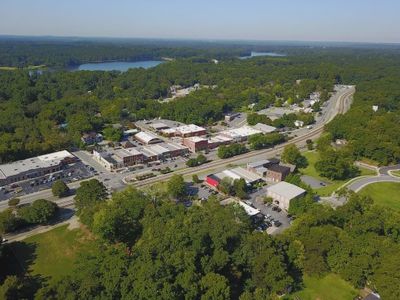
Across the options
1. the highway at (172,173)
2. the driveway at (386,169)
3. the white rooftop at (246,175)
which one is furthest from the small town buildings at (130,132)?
the driveway at (386,169)

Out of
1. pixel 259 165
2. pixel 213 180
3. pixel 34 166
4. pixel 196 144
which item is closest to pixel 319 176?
pixel 259 165

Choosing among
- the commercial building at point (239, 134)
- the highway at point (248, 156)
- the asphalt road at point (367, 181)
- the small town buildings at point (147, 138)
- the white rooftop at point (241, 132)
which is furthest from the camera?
the white rooftop at point (241, 132)

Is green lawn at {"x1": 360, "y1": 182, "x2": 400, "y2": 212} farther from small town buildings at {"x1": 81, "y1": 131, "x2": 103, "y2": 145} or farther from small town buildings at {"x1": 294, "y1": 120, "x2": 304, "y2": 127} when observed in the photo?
small town buildings at {"x1": 81, "y1": 131, "x2": 103, "y2": 145}

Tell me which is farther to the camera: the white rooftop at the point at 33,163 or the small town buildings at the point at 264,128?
the small town buildings at the point at 264,128

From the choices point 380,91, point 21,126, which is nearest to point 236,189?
point 21,126

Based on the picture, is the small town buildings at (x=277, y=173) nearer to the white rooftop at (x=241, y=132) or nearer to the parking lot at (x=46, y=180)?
the white rooftop at (x=241, y=132)

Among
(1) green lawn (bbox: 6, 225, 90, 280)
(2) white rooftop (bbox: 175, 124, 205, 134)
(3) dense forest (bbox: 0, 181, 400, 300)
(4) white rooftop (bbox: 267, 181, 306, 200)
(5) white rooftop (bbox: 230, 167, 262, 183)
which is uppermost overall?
(3) dense forest (bbox: 0, 181, 400, 300)

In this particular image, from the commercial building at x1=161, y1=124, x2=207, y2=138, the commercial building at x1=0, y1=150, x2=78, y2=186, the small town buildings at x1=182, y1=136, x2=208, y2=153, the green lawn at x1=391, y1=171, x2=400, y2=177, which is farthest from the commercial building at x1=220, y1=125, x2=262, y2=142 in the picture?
the commercial building at x1=0, y1=150, x2=78, y2=186

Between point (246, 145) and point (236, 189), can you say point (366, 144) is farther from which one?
point (236, 189)
